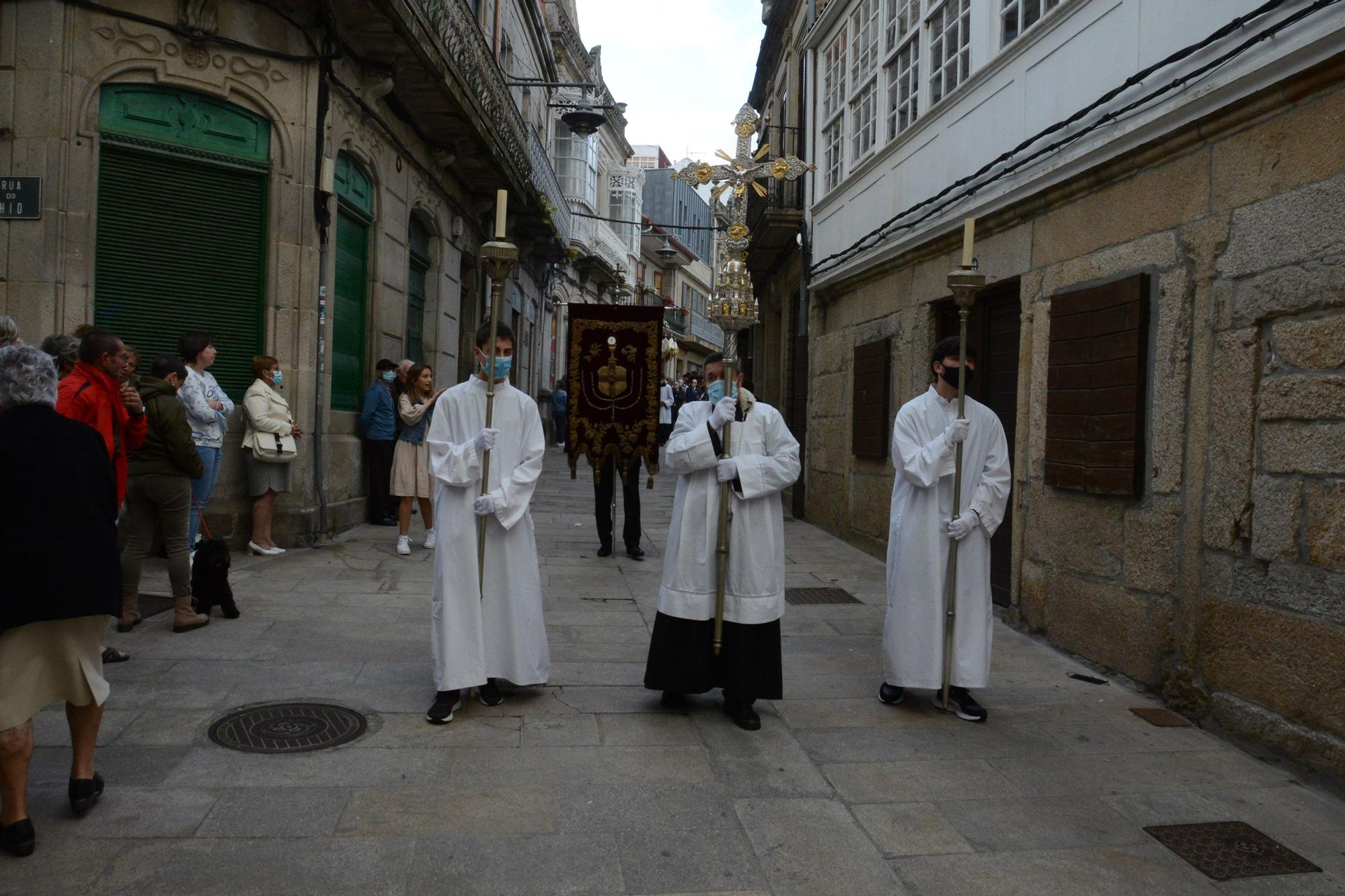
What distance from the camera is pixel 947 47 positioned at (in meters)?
9.25

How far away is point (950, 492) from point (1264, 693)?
1653 mm

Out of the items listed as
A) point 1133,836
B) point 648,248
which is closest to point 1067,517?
point 1133,836

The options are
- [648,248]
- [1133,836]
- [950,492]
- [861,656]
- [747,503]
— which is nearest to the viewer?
[1133,836]

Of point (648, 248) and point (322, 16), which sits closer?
point (322, 16)

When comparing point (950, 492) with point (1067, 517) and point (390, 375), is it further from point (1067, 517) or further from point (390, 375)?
point (390, 375)

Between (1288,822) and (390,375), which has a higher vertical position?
(390,375)

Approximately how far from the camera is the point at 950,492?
18.0 feet

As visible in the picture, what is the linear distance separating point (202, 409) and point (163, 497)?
5.46 ft

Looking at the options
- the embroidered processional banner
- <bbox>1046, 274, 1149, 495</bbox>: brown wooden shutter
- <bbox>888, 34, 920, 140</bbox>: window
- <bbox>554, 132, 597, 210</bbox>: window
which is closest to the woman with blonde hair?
the embroidered processional banner

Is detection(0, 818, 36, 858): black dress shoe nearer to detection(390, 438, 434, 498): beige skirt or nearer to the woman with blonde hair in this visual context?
the woman with blonde hair

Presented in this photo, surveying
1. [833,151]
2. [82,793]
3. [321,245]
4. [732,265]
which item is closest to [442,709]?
[82,793]

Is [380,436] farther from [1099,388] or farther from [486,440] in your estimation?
[1099,388]

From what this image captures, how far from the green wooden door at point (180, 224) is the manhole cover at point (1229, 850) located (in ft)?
26.5

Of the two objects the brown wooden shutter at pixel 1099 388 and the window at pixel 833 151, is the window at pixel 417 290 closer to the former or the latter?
the window at pixel 833 151
